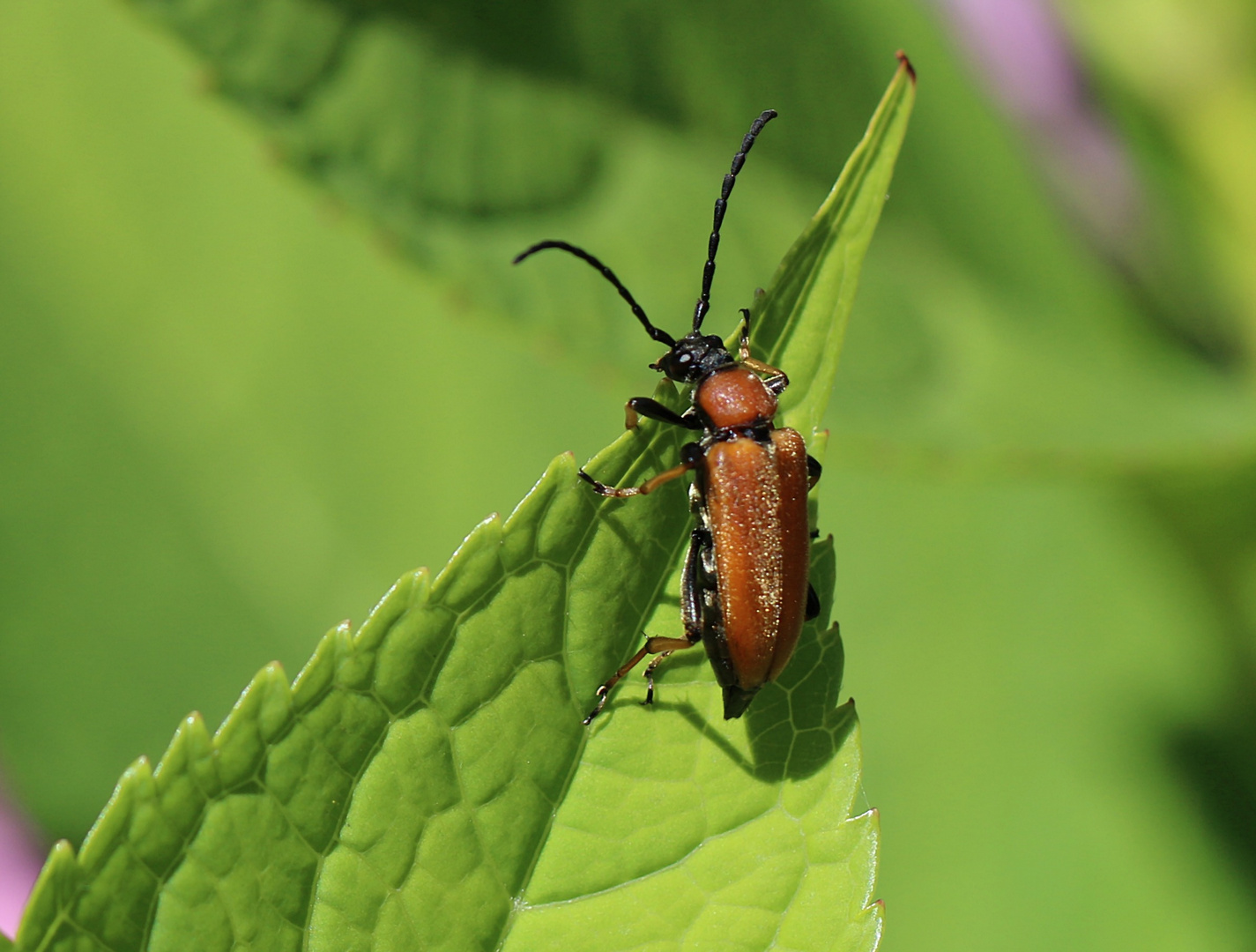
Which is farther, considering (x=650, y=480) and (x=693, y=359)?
(x=693, y=359)

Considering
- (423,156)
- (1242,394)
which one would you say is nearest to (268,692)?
(423,156)

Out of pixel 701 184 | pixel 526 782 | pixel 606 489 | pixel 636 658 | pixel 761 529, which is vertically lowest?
pixel 526 782

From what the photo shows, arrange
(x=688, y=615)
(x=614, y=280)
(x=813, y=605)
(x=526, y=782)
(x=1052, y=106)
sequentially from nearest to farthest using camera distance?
(x=526, y=782)
(x=688, y=615)
(x=813, y=605)
(x=614, y=280)
(x=1052, y=106)

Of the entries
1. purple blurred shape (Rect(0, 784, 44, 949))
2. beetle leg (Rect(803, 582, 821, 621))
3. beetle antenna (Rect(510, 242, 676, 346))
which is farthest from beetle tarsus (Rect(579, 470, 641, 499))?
purple blurred shape (Rect(0, 784, 44, 949))

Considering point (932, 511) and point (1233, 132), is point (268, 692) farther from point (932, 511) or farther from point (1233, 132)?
point (932, 511)

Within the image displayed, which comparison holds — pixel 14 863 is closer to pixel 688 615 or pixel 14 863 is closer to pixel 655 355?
pixel 655 355

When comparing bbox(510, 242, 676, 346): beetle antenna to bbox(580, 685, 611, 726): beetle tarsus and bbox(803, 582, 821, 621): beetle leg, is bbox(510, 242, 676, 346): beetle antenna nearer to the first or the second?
bbox(803, 582, 821, 621): beetle leg

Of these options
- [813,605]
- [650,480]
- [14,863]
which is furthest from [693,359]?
[14,863]
